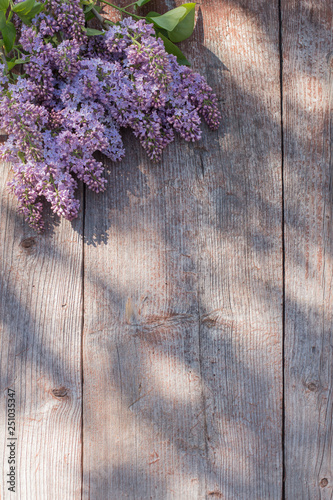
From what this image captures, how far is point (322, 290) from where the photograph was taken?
102 centimetres

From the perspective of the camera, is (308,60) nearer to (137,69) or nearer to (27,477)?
(137,69)

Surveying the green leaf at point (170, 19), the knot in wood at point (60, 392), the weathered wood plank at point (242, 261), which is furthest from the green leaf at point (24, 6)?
the knot in wood at point (60, 392)

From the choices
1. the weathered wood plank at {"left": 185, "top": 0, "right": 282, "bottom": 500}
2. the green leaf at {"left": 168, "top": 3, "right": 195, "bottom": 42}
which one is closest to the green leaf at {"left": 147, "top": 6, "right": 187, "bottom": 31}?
the green leaf at {"left": 168, "top": 3, "right": 195, "bottom": 42}

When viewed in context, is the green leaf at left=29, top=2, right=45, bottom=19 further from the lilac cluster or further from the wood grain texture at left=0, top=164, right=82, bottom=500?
the wood grain texture at left=0, top=164, right=82, bottom=500

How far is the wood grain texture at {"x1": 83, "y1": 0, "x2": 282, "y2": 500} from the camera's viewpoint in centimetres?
98

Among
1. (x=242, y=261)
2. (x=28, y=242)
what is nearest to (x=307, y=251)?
(x=242, y=261)

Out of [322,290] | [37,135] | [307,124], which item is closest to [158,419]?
[322,290]

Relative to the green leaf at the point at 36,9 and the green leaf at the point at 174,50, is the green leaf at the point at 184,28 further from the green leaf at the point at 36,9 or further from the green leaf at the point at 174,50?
the green leaf at the point at 36,9

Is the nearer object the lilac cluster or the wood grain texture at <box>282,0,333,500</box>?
the lilac cluster

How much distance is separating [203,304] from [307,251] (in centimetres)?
29

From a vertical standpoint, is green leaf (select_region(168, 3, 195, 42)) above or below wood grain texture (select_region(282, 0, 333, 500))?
above

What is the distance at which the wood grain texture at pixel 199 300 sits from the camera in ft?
3.22

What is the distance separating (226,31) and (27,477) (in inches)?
46.6

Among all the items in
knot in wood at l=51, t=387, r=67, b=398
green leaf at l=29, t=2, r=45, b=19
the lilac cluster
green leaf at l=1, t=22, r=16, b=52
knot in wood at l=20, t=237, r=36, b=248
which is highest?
green leaf at l=29, t=2, r=45, b=19
